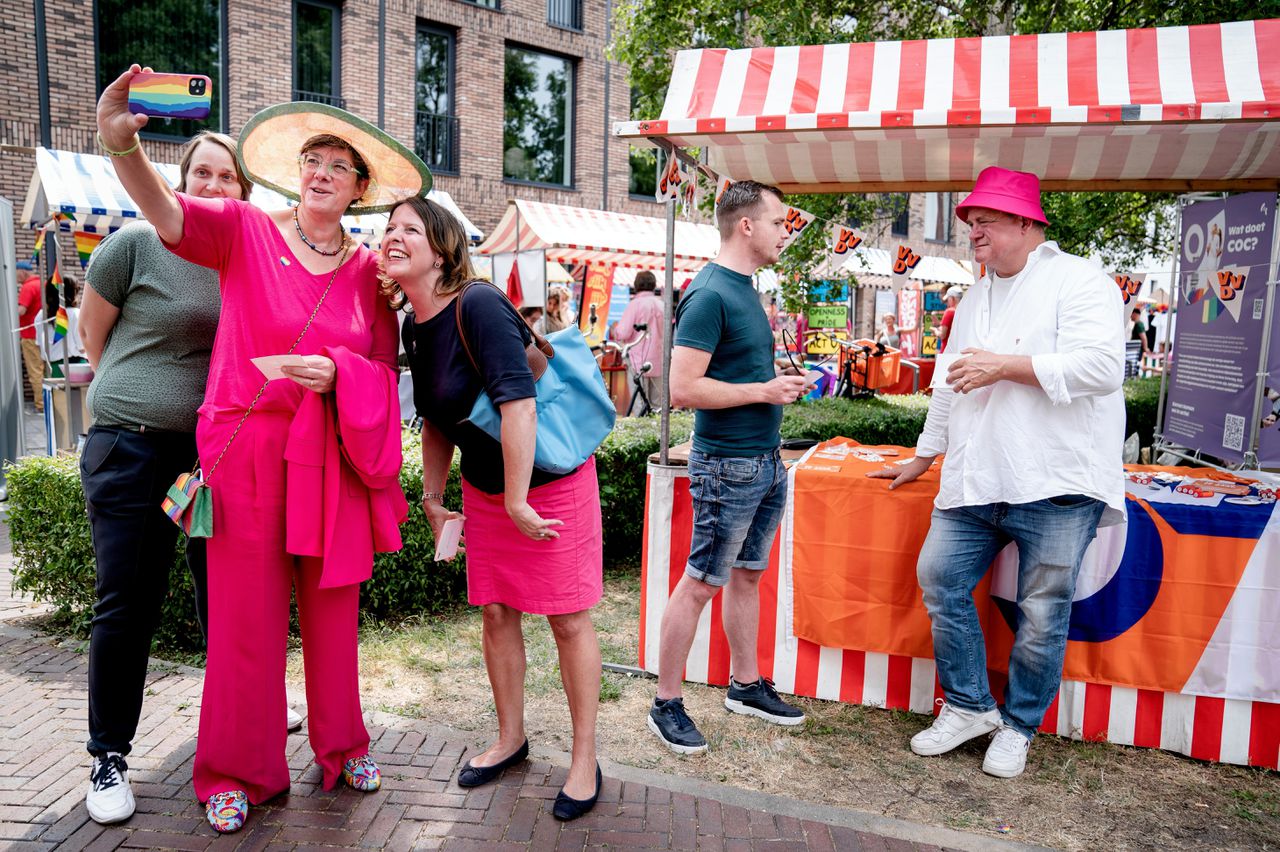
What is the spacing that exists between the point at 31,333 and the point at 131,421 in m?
11.7

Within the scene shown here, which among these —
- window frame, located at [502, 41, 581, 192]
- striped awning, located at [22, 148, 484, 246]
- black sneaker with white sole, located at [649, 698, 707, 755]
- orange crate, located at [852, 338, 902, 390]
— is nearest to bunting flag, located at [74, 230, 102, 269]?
striped awning, located at [22, 148, 484, 246]

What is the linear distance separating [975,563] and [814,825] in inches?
43.0

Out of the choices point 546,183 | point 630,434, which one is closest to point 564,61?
point 546,183

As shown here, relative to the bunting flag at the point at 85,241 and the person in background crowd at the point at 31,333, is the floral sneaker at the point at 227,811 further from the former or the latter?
the person in background crowd at the point at 31,333

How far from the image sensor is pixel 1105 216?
9.69 m

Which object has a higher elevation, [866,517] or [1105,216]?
[1105,216]

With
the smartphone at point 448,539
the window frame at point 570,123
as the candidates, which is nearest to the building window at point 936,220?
the window frame at point 570,123

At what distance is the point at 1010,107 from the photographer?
11.9 ft

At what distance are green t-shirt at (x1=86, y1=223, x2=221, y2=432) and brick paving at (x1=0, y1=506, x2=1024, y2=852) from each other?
3.89 ft

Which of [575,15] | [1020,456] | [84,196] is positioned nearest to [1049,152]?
[1020,456]

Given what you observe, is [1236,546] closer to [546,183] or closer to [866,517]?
[866,517]

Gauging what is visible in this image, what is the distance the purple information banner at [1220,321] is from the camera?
652 cm

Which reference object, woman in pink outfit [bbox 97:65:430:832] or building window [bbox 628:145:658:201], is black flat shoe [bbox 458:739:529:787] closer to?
woman in pink outfit [bbox 97:65:430:832]

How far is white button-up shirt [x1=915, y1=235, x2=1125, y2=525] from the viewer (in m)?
2.98
